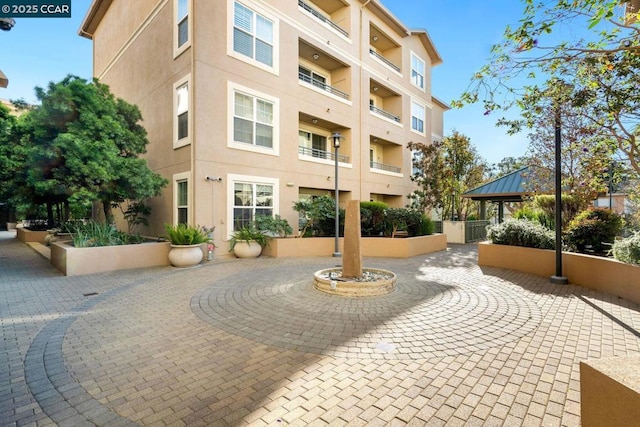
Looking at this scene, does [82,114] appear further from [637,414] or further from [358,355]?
[637,414]

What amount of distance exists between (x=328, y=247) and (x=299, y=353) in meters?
8.17

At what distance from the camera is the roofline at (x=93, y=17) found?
1684 centimetres

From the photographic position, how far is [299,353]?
374 centimetres

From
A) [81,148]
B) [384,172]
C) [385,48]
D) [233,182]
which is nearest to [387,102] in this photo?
[385,48]

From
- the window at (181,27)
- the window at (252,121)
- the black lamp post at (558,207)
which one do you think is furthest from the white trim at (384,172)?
the window at (181,27)

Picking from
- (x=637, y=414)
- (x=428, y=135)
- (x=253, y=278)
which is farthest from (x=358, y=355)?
(x=428, y=135)

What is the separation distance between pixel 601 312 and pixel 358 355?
472 centimetres

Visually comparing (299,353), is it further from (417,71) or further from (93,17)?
(93,17)

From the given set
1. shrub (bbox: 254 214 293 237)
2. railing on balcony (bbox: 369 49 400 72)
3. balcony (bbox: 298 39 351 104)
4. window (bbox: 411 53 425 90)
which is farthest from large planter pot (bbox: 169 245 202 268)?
window (bbox: 411 53 425 90)

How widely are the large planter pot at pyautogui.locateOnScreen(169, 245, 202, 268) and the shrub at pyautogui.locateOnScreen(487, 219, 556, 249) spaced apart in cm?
981

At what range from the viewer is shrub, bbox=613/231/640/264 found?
579 cm

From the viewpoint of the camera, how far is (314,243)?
11.7m

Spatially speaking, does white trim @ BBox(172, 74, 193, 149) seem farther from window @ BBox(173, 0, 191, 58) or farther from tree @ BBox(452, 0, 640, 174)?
tree @ BBox(452, 0, 640, 174)

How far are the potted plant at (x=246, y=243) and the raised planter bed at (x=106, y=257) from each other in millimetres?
2221
